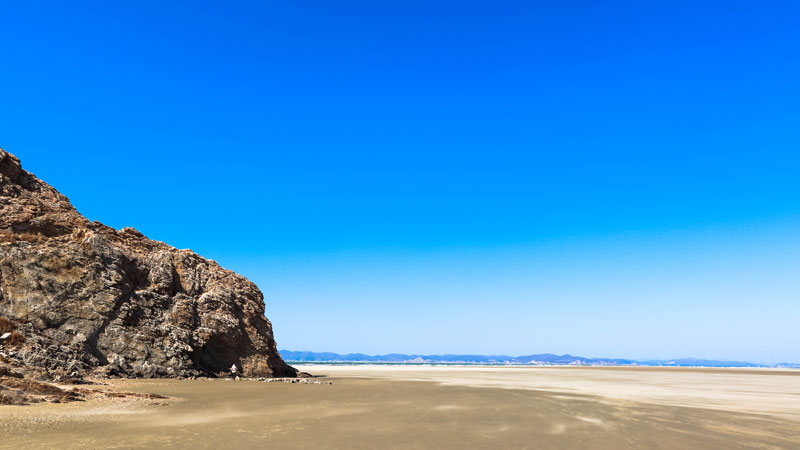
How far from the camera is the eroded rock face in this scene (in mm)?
23094

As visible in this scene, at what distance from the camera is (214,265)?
118 feet

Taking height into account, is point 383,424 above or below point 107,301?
below

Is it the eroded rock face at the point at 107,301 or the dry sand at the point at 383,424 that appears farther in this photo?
the eroded rock face at the point at 107,301

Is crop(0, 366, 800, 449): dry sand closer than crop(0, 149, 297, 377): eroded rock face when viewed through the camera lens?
Yes

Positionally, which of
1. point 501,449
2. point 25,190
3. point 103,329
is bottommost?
point 501,449

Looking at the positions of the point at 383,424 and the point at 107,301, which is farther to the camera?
the point at 107,301

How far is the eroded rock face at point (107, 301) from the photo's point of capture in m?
23.1

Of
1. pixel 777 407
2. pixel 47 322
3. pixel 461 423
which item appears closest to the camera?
pixel 461 423

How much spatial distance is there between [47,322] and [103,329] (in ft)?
8.35

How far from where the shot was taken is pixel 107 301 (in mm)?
25516

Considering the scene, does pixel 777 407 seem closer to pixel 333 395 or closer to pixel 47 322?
pixel 333 395

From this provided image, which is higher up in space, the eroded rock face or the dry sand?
the eroded rock face

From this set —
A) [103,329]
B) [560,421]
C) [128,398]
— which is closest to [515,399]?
[560,421]

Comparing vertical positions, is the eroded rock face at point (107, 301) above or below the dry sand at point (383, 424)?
above
